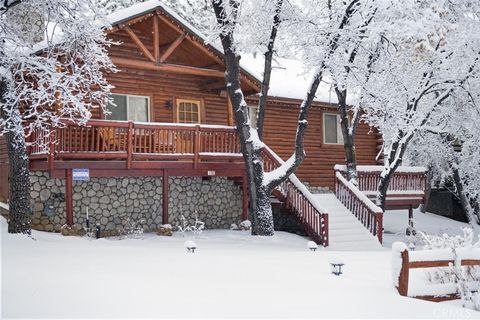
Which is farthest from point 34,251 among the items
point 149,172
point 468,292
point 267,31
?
point 267,31

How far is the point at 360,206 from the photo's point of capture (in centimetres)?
1670

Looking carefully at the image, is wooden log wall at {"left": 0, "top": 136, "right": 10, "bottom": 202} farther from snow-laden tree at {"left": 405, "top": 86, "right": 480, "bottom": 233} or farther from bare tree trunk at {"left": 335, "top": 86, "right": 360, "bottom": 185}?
snow-laden tree at {"left": 405, "top": 86, "right": 480, "bottom": 233}

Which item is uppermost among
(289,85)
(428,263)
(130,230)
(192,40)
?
(192,40)

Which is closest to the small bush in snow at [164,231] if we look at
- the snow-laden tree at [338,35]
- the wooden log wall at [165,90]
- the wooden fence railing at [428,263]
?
the wooden log wall at [165,90]

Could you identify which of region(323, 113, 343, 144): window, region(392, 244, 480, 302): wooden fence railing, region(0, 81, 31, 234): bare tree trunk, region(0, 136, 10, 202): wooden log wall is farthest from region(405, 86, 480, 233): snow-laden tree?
region(0, 136, 10, 202): wooden log wall

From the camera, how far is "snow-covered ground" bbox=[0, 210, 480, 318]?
6.85 meters

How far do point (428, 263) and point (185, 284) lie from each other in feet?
13.4

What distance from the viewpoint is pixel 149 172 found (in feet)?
49.2

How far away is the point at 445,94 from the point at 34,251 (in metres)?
14.9

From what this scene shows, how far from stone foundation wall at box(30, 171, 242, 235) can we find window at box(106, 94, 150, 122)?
8.93 ft

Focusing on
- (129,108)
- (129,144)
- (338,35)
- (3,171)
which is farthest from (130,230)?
(338,35)

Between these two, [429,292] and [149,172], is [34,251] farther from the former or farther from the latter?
[429,292]

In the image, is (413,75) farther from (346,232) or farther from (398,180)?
(346,232)

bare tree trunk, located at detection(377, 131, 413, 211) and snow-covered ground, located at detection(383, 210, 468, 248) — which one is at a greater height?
bare tree trunk, located at detection(377, 131, 413, 211)
